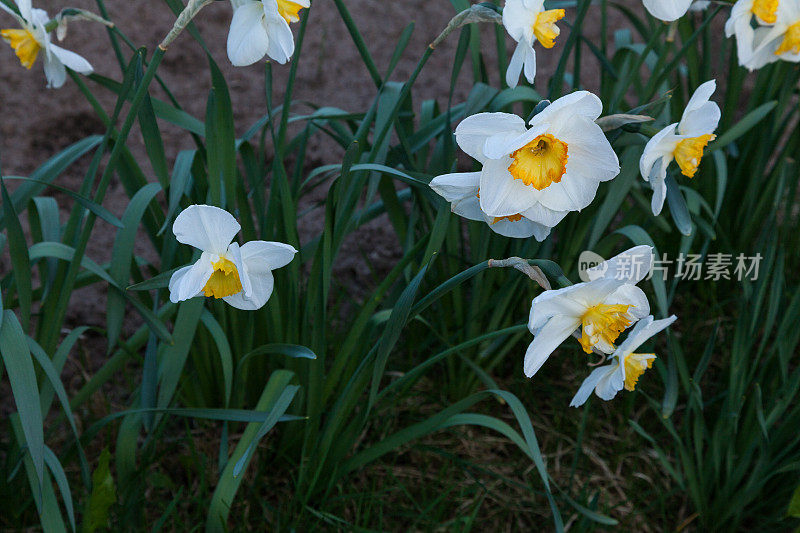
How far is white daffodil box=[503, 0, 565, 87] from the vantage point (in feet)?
3.12

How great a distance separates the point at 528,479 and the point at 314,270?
2.10 ft

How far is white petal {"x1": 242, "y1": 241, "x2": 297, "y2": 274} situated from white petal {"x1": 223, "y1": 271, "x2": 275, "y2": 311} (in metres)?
0.01

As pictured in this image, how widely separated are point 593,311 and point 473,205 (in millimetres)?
198

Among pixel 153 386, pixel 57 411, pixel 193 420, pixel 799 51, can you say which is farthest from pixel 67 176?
pixel 799 51

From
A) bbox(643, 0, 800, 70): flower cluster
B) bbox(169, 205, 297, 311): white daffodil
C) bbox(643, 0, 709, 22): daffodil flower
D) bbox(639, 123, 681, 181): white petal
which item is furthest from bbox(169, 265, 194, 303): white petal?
bbox(643, 0, 800, 70): flower cluster

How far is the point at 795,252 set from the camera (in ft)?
5.96

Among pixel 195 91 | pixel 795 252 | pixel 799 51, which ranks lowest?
pixel 795 252

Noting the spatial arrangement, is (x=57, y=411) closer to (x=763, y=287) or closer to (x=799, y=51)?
(x=763, y=287)

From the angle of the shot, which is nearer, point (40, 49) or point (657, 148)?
point (657, 148)

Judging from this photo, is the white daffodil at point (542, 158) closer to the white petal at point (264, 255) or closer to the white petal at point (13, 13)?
the white petal at point (264, 255)

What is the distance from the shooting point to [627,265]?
36.4 inches

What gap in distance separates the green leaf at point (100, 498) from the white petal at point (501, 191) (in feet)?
2.43

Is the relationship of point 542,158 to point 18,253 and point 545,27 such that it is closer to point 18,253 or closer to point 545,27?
point 545,27

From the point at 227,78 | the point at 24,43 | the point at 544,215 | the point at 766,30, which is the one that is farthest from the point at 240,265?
the point at 227,78
